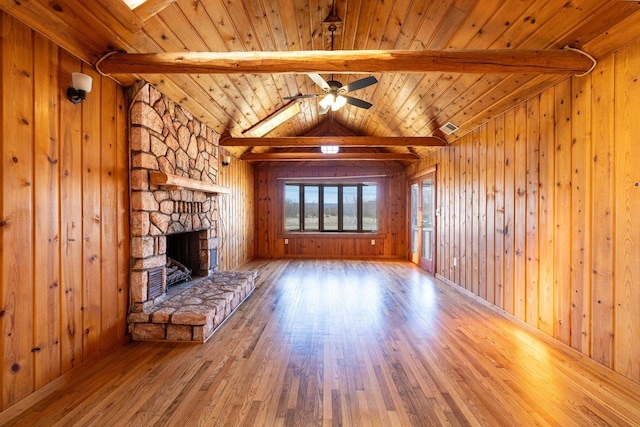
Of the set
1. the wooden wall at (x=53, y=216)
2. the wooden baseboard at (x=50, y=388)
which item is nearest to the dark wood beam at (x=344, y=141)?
the wooden wall at (x=53, y=216)

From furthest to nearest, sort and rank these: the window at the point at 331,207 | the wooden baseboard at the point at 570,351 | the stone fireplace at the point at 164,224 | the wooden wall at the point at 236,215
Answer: the window at the point at 331,207 → the wooden wall at the point at 236,215 → the stone fireplace at the point at 164,224 → the wooden baseboard at the point at 570,351

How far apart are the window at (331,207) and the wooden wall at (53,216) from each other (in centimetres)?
557

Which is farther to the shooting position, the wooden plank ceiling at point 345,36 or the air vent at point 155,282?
the air vent at point 155,282

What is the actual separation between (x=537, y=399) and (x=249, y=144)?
4.75 metres

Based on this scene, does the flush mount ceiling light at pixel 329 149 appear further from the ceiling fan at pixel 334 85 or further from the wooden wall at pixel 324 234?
the wooden wall at pixel 324 234

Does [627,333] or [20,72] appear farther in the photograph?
[627,333]

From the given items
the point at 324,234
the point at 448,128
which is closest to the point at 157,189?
the point at 448,128

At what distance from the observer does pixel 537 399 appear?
1850 mm

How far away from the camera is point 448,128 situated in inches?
169

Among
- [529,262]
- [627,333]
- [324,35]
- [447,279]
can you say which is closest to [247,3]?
[324,35]

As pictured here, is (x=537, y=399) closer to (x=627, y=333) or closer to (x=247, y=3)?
(x=627, y=333)

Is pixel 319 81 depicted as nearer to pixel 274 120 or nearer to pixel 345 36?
pixel 345 36

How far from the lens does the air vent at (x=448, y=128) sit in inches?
163

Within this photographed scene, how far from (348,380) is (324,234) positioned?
5586 millimetres
